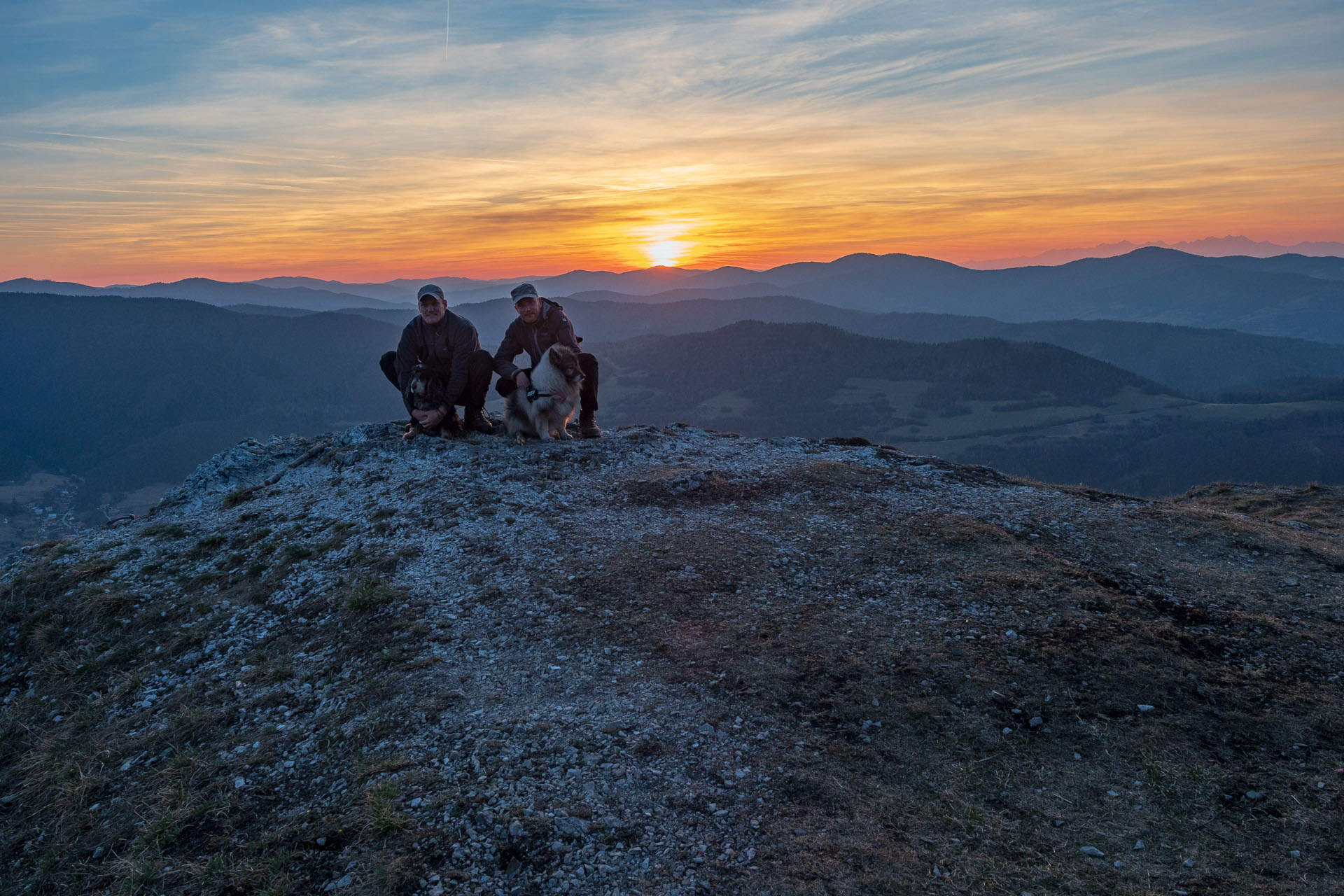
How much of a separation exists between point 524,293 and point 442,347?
5.48ft

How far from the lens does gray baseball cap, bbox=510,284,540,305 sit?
38.8 feet

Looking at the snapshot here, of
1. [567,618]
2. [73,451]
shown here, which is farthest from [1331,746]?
[73,451]

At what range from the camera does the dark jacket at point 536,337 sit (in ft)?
40.6

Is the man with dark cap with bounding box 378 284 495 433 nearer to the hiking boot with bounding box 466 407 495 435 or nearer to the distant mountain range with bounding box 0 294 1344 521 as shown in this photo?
the hiking boot with bounding box 466 407 495 435

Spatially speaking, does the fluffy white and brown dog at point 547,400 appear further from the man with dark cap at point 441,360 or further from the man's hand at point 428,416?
the man's hand at point 428,416

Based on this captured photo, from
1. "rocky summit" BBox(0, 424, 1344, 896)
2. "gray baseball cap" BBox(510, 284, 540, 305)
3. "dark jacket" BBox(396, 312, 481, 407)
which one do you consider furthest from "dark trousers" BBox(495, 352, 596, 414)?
"rocky summit" BBox(0, 424, 1344, 896)

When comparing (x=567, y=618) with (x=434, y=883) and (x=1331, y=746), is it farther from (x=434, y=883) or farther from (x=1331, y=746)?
(x=1331, y=746)

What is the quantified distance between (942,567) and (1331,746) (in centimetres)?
367

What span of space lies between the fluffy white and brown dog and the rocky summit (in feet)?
7.07

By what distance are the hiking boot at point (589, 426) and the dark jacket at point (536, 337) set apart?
174cm

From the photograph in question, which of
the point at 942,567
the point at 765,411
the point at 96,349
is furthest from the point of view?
the point at 96,349

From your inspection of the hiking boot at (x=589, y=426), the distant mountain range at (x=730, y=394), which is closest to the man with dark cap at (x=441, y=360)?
the hiking boot at (x=589, y=426)

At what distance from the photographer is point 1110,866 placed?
418 centimetres

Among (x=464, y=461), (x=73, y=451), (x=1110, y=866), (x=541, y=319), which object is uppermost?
(x=541, y=319)
